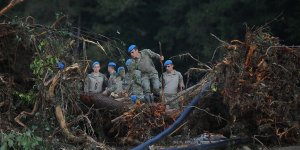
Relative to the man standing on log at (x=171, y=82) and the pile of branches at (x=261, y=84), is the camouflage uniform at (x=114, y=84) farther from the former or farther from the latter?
the pile of branches at (x=261, y=84)

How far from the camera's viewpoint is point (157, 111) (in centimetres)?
1079

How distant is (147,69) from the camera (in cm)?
1332

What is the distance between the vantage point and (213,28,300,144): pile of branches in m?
9.61

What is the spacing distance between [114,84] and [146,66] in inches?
33.8

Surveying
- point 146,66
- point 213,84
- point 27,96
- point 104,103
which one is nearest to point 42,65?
point 27,96

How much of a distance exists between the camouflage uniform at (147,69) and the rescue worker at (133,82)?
0.30 meters

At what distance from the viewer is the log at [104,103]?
10898 millimetres

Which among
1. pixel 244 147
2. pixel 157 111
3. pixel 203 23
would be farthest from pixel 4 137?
pixel 203 23

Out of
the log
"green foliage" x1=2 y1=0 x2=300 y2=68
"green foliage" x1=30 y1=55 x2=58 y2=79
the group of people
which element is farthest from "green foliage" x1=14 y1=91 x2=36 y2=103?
"green foliage" x1=2 y1=0 x2=300 y2=68

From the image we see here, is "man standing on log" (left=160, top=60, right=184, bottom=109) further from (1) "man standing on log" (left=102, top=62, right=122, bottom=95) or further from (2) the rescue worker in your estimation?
(1) "man standing on log" (left=102, top=62, right=122, bottom=95)

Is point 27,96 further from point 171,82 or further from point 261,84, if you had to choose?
point 171,82

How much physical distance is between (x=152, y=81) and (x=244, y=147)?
347cm

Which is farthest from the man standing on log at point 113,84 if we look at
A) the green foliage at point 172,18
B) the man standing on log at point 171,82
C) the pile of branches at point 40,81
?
the green foliage at point 172,18

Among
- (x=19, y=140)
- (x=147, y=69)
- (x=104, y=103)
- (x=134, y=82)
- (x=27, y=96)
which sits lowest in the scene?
(x=19, y=140)
